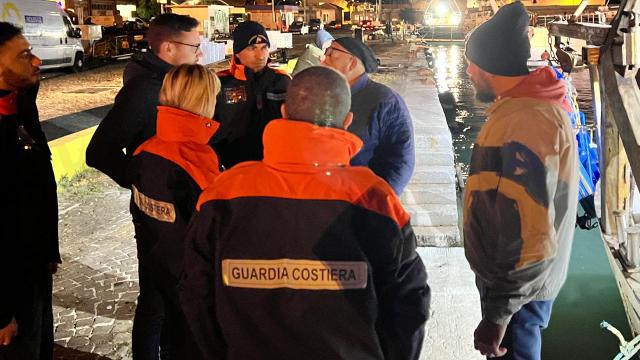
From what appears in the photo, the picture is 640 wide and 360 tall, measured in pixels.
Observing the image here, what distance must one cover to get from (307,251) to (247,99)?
2787 mm

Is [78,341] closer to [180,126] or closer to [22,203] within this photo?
[22,203]

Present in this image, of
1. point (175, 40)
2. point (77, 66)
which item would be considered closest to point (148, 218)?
point (175, 40)

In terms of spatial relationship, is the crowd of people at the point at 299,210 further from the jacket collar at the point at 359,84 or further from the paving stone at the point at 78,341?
the paving stone at the point at 78,341

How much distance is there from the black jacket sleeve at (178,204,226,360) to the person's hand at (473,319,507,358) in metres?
1.12

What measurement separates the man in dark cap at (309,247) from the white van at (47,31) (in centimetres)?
1779

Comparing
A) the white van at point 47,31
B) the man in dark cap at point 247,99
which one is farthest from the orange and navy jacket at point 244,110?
the white van at point 47,31

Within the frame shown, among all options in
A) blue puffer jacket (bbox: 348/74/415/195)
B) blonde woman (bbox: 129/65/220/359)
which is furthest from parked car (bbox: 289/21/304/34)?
blonde woman (bbox: 129/65/220/359)

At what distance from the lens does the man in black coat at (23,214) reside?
2.58 metres

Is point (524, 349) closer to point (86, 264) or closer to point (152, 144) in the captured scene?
point (152, 144)

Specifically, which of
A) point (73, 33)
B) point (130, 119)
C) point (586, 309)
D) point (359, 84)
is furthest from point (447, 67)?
point (130, 119)

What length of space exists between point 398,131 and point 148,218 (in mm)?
1669

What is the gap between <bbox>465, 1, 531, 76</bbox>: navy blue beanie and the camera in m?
2.57

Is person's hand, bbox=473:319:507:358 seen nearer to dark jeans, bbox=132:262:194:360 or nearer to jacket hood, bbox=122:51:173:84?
dark jeans, bbox=132:262:194:360

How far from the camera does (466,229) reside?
256 cm
